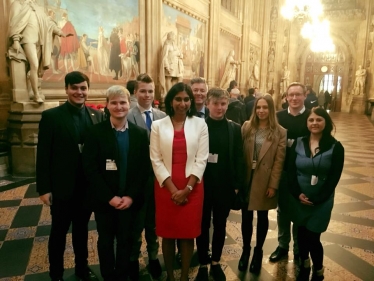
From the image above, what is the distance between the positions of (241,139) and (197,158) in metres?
0.52

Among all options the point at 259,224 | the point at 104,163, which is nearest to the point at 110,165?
the point at 104,163

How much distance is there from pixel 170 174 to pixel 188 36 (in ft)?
36.4

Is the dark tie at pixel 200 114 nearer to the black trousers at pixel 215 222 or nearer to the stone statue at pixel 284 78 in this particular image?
the black trousers at pixel 215 222

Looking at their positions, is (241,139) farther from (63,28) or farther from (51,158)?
(63,28)

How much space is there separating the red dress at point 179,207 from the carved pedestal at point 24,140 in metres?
4.31

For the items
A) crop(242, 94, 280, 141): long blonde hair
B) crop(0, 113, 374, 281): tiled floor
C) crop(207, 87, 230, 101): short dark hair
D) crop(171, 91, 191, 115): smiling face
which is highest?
crop(207, 87, 230, 101): short dark hair

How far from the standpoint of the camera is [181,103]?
94.7 inches

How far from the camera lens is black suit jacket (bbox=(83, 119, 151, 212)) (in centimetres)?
228

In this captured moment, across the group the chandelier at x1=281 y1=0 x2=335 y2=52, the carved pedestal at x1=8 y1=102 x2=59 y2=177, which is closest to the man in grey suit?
the carved pedestal at x1=8 y1=102 x2=59 y2=177

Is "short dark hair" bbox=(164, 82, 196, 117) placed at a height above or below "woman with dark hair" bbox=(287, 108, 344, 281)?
above

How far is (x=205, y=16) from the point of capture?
45.4 feet

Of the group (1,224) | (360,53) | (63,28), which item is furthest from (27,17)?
(360,53)

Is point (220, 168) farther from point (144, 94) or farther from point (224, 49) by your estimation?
point (224, 49)

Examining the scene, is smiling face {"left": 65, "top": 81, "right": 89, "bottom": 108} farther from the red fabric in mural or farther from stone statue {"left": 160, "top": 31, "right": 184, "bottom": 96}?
stone statue {"left": 160, "top": 31, "right": 184, "bottom": 96}
